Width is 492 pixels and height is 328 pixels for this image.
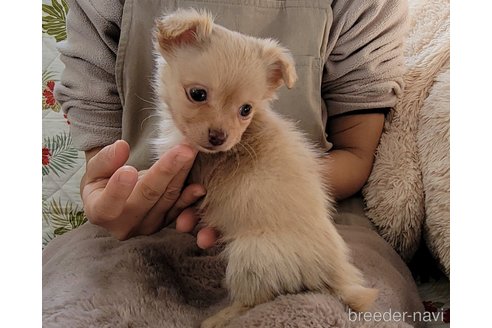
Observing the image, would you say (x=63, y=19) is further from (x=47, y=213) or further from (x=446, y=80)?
(x=446, y=80)

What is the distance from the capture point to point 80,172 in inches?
31.5

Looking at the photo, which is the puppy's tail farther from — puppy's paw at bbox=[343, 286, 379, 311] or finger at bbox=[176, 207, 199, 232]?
finger at bbox=[176, 207, 199, 232]

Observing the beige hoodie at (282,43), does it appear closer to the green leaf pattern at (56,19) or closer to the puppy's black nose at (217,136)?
the green leaf pattern at (56,19)

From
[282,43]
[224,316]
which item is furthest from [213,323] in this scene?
[282,43]

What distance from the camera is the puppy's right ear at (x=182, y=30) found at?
58 cm

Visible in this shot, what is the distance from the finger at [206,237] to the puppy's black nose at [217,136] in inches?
5.2

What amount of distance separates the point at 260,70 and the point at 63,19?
313 millimetres

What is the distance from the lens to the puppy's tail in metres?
0.57

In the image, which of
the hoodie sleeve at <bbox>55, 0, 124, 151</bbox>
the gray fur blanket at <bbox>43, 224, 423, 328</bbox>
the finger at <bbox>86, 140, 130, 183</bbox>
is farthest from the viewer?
the hoodie sleeve at <bbox>55, 0, 124, 151</bbox>

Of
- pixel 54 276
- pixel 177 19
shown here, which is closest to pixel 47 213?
pixel 54 276

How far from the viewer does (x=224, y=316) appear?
0.58 m

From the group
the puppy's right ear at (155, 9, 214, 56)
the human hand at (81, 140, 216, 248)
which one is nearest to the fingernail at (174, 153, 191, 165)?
the human hand at (81, 140, 216, 248)

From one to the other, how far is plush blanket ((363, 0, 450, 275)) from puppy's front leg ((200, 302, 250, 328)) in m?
0.29

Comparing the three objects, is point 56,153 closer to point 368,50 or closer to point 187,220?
point 187,220
